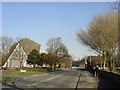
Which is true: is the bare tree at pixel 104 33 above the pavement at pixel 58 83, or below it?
above

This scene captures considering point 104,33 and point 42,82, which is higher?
point 104,33

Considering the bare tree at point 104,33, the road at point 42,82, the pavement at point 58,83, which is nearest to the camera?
the pavement at point 58,83

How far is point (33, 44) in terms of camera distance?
101 metres

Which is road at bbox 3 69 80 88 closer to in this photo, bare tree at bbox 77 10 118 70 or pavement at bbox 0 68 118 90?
pavement at bbox 0 68 118 90

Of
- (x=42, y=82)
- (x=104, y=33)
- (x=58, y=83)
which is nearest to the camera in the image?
(x=58, y=83)

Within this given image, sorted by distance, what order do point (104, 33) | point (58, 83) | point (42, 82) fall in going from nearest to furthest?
point (58, 83) < point (42, 82) < point (104, 33)

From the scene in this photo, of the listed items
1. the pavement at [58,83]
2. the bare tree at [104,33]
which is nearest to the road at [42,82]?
the pavement at [58,83]

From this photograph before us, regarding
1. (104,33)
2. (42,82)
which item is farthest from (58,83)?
(104,33)

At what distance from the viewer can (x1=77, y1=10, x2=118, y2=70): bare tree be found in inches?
1341

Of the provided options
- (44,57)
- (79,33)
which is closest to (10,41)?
(44,57)

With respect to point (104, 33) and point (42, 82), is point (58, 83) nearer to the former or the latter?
point (42, 82)

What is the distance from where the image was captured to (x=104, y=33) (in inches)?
1396

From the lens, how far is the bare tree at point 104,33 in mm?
34062

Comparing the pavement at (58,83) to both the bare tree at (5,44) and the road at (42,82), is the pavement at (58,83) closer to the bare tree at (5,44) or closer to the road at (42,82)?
the road at (42,82)
